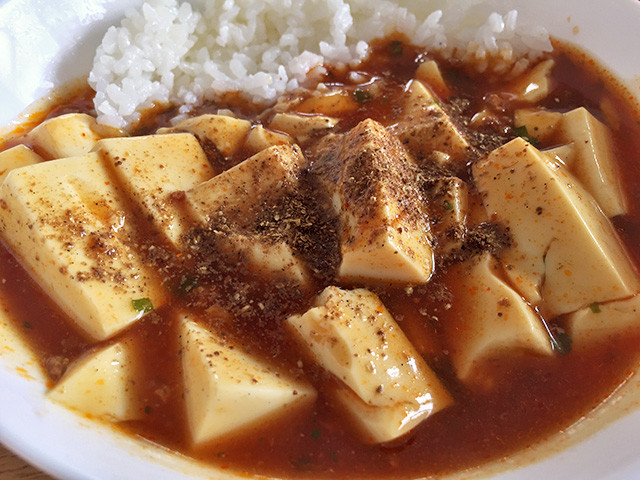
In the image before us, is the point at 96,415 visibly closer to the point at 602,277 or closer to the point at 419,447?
the point at 419,447

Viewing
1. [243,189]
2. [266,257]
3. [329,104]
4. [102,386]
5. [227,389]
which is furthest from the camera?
[329,104]

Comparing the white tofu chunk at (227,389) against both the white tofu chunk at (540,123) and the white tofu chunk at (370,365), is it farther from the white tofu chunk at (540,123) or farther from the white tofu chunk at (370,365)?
the white tofu chunk at (540,123)

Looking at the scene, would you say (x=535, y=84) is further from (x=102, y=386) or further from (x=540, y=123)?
(x=102, y=386)

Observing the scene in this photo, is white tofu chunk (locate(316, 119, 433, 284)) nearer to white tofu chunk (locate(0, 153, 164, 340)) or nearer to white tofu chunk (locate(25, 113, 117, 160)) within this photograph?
white tofu chunk (locate(0, 153, 164, 340))

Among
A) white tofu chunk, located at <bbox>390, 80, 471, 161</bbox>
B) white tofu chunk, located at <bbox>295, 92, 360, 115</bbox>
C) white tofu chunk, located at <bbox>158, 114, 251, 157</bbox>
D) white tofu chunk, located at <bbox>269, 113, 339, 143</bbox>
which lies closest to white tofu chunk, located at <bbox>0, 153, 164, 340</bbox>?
white tofu chunk, located at <bbox>158, 114, 251, 157</bbox>

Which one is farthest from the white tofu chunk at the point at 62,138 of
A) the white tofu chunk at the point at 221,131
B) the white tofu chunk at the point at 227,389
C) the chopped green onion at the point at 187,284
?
the white tofu chunk at the point at 227,389

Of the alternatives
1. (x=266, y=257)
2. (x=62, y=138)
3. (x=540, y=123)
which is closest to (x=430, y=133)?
(x=540, y=123)
